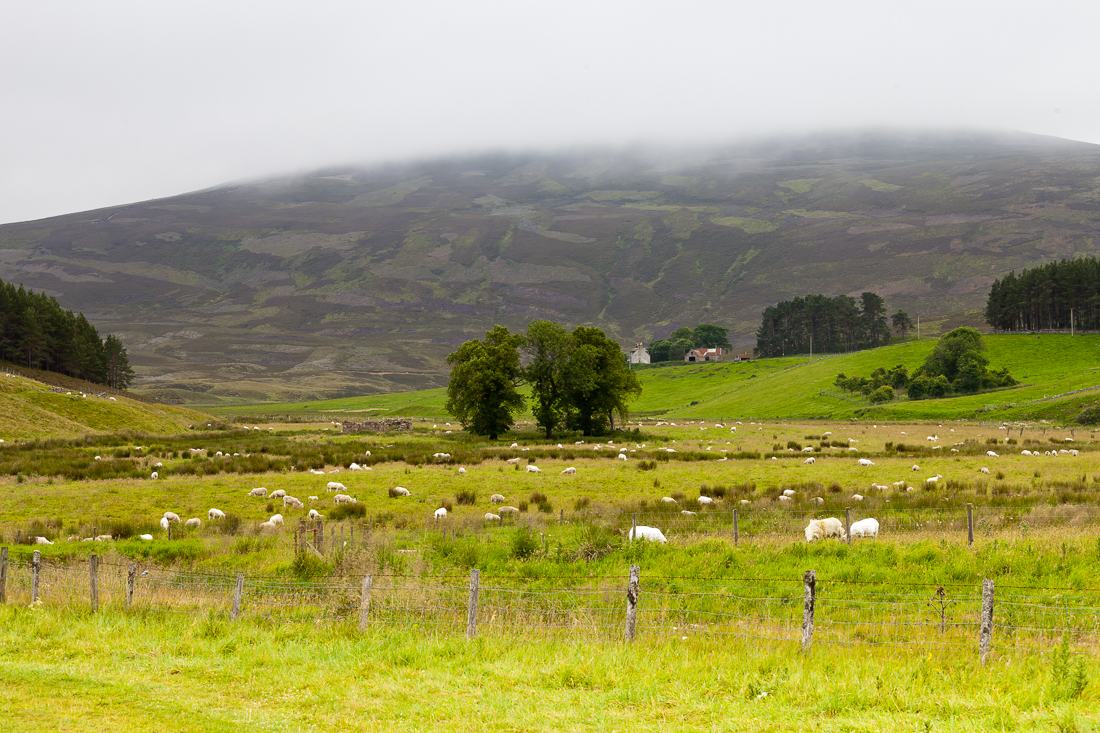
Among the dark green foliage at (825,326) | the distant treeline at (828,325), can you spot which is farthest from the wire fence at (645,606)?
the dark green foliage at (825,326)

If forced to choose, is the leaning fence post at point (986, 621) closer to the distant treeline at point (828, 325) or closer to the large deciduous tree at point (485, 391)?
the large deciduous tree at point (485, 391)

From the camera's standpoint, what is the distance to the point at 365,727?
8258 mm

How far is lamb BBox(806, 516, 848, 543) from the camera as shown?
1945 cm

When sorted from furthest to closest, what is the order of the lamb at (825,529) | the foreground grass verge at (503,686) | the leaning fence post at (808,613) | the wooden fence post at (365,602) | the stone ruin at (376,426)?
the stone ruin at (376,426), the lamb at (825,529), the wooden fence post at (365,602), the leaning fence post at (808,613), the foreground grass verge at (503,686)

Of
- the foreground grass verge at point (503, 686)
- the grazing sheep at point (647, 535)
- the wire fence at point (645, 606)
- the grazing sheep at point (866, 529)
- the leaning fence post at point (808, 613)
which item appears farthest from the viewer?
the grazing sheep at point (866, 529)

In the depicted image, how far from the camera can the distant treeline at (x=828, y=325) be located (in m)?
181

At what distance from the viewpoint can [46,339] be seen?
346ft

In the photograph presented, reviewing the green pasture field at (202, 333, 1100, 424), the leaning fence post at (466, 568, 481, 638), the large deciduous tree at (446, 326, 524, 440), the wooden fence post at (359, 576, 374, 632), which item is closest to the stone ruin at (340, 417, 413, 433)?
the large deciduous tree at (446, 326, 524, 440)

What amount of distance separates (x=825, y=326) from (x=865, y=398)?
87178 millimetres

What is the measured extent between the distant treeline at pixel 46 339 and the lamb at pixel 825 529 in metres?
114

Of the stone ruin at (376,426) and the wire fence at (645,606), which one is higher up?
the wire fence at (645,606)

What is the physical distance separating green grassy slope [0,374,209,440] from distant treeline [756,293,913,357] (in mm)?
151206

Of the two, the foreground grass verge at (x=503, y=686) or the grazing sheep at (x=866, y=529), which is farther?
the grazing sheep at (x=866, y=529)

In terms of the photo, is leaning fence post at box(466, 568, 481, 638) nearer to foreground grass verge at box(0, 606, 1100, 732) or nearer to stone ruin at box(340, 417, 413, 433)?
foreground grass verge at box(0, 606, 1100, 732)
